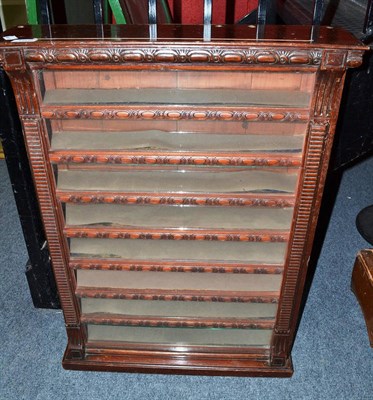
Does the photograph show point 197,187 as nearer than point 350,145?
Yes

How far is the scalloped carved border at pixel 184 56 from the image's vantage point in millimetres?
984

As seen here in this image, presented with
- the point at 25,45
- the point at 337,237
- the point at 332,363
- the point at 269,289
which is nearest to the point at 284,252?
the point at 269,289

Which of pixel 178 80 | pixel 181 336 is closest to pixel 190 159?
A: pixel 178 80

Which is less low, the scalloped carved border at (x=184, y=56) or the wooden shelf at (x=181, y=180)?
the scalloped carved border at (x=184, y=56)

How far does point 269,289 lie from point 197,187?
1.43 feet

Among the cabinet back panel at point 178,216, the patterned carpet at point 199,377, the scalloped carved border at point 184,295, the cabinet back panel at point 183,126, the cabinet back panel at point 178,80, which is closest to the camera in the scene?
the cabinet back panel at point 178,80

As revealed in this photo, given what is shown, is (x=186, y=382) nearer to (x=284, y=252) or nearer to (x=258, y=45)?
(x=284, y=252)

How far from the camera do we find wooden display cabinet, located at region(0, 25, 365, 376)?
3.35 feet

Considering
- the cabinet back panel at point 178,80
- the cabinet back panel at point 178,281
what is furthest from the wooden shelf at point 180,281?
the cabinet back panel at point 178,80

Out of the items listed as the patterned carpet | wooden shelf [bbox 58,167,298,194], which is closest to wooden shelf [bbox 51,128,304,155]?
wooden shelf [bbox 58,167,298,194]

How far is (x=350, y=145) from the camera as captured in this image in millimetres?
1421

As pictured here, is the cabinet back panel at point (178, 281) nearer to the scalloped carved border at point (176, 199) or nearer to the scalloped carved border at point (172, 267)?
the scalloped carved border at point (172, 267)

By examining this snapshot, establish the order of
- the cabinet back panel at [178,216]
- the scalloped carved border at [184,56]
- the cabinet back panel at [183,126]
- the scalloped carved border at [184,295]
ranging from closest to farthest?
1. the scalloped carved border at [184,56]
2. the cabinet back panel at [183,126]
3. the cabinet back panel at [178,216]
4. the scalloped carved border at [184,295]

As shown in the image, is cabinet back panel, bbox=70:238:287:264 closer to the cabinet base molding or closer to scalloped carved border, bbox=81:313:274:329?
scalloped carved border, bbox=81:313:274:329
